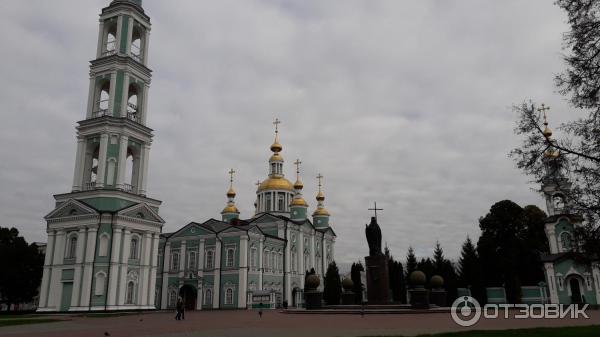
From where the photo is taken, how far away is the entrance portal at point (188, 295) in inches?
1876

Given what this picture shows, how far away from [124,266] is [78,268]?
308 centimetres

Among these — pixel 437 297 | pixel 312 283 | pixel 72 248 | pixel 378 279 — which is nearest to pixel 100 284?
pixel 72 248

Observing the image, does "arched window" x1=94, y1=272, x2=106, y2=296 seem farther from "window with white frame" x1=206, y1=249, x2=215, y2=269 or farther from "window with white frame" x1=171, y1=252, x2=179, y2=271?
"window with white frame" x1=171, y1=252, x2=179, y2=271

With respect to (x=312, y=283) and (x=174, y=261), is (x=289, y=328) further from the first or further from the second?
(x=174, y=261)

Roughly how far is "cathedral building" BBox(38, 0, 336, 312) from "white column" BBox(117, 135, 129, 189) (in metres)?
0.08

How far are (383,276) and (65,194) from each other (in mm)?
24830

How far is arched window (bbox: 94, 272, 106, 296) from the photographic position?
33062 millimetres

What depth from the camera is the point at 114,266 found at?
33594 millimetres

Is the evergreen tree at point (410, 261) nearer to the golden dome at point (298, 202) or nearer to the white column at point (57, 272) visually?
the golden dome at point (298, 202)

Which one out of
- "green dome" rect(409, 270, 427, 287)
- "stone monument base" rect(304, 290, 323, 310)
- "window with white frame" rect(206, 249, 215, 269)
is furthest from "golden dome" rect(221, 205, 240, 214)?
"green dome" rect(409, 270, 427, 287)

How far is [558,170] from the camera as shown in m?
11.1

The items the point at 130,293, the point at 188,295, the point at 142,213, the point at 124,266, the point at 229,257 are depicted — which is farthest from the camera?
the point at 188,295

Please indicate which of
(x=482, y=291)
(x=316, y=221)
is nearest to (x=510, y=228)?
(x=482, y=291)

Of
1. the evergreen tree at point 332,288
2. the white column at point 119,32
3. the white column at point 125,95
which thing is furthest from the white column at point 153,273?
the evergreen tree at point 332,288
